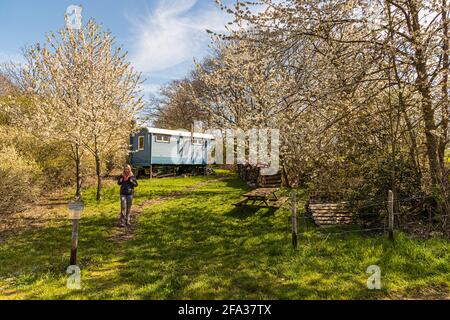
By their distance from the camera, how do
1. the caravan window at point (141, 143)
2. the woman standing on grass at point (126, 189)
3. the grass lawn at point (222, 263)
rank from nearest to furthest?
the grass lawn at point (222, 263), the woman standing on grass at point (126, 189), the caravan window at point (141, 143)

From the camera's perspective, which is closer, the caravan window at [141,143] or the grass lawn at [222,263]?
the grass lawn at [222,263]

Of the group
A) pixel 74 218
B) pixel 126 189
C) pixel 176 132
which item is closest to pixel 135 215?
pixel 126 189

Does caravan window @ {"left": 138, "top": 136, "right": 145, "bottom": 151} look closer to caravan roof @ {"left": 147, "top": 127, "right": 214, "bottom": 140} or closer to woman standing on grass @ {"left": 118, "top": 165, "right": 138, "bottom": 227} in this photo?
caravan roof @ {"left": 147, "top": 127, "right": 214, "bottom": 140}

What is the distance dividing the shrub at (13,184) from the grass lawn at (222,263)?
167 cm

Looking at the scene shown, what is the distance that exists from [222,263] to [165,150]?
1574 cm

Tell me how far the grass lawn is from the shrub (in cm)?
167

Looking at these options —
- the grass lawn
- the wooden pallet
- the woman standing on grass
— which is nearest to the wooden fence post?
the grass lawn

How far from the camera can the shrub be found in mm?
8201

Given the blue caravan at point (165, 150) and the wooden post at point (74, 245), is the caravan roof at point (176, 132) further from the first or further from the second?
the wooden post at point (74, 245)

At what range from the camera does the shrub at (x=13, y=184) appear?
820cm

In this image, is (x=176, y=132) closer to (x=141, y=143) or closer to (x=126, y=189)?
(x=141, y=143)

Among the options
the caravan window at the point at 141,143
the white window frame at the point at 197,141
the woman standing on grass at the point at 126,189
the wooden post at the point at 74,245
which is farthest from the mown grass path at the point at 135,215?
the white window frame at the point at 197,141
